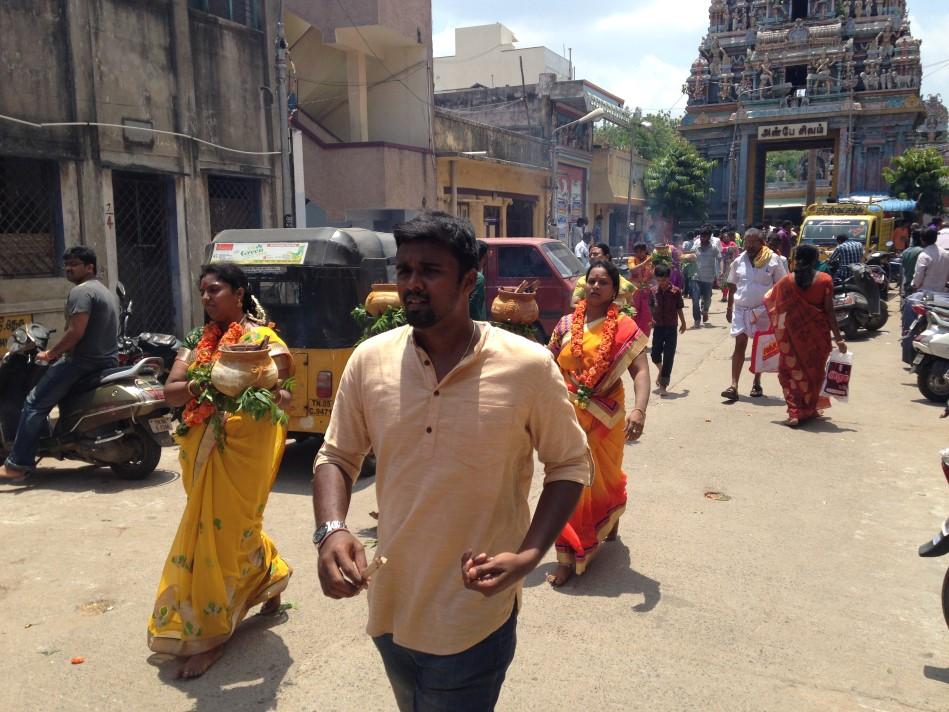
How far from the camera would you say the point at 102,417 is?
637 cm

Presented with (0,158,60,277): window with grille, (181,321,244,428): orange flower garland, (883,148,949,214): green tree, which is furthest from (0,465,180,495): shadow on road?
(883,148,949,214): green tree

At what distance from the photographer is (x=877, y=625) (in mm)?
4012

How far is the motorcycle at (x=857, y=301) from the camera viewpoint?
47.1 feet

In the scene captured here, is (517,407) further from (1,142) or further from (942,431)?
(1,142)

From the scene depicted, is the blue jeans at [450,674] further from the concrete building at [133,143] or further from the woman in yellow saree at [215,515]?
the concrete building at [133,143]

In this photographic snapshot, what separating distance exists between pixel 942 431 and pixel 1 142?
10422 millimetres

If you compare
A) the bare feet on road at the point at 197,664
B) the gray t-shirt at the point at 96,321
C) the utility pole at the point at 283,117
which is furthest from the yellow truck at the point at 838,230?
the bare feet on road at the point at 197,664

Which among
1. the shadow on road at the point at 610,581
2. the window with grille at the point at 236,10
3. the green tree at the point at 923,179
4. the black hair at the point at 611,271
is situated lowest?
the shadow on road at the point at 610,581

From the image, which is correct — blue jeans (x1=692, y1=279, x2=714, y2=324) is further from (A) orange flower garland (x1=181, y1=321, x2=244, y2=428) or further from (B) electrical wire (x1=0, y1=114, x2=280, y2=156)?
(A) orange flower garland (x1=181, y1=321, x2=244, y2=428)

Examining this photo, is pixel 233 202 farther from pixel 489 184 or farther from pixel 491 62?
pixel 491 62

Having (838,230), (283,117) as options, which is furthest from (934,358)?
(838,230)

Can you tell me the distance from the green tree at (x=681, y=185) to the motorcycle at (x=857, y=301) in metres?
27.8

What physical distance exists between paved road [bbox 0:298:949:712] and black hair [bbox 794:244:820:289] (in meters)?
2.01

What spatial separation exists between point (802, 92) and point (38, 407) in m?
46.2
